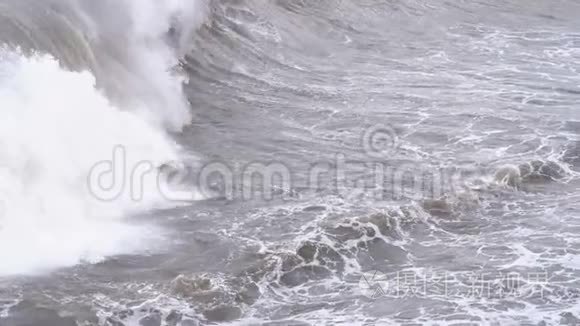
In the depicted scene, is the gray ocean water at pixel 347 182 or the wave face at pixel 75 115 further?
the wave face at pixel 75 115

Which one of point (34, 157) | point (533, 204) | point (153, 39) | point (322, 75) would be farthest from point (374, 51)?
point (34, 157)

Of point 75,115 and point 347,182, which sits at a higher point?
point 75,115

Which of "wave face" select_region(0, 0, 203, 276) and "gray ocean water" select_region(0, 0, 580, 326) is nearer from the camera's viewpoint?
"gray ocean water" select_region(0, 0, 580, 326)
